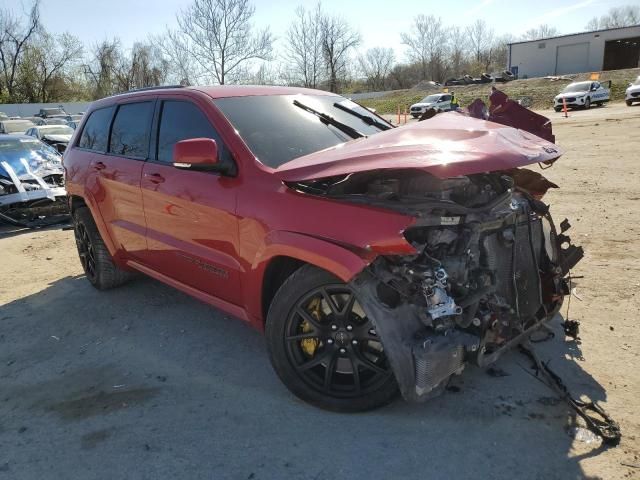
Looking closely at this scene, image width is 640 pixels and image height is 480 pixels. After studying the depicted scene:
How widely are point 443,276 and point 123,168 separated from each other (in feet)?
9.83

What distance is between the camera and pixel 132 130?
4441mm

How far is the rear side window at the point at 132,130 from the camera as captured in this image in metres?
4.24

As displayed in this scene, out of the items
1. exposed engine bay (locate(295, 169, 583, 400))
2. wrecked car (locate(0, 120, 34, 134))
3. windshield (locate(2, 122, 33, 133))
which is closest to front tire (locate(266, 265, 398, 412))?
exposed engine bay (locate(295, 169, 583, 400))

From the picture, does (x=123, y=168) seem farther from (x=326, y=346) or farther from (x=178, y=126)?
(x=326, y=346)

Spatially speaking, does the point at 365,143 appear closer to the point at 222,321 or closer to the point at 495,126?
the point at 495,126

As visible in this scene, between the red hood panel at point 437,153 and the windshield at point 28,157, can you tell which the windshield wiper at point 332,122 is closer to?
the red hood panel at point 437,153

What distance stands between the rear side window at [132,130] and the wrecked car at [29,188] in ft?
Result: 15.2

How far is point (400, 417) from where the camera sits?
114 inches

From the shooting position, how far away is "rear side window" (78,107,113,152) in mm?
4898

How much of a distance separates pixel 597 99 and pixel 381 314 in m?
32.8

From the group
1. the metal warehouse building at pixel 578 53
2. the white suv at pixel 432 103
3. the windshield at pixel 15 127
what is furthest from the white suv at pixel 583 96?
the metal warehouse building at pixel 578 53

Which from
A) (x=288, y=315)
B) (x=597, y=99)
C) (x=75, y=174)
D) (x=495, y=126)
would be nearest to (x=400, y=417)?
(x=288, y=315)

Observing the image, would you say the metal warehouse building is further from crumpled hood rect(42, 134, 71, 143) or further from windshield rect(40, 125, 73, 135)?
crumpled hood rect(42, 134, 71, 143)

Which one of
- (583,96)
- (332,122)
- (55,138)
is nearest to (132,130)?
(332,122)
